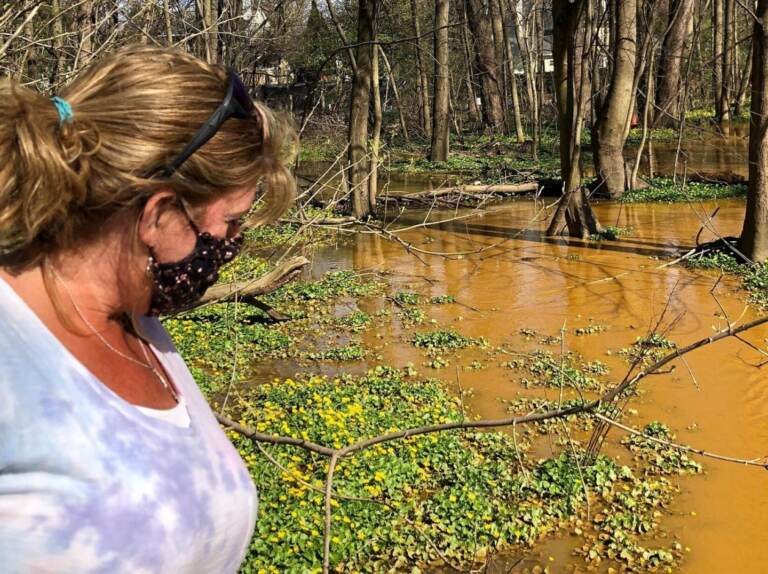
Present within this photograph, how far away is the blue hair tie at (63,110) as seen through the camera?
1160 mm

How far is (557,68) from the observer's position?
13.1 metres

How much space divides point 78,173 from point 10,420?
38 centimetres

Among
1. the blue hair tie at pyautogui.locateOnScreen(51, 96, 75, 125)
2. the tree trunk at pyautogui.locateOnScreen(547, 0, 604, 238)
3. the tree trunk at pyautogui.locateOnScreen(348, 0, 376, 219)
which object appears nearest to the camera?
the blue hair tie at pyautogui.locateOnScreen(51, 96, 75, 125)

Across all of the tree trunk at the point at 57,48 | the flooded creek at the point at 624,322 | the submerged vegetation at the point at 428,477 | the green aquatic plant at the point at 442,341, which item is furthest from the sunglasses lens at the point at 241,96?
the green aquatic plant at the point at 442,341

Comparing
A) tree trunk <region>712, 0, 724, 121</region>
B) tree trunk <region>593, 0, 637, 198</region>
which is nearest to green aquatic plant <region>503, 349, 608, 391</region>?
tree trunk <region>593, 0, 637, 198</region>

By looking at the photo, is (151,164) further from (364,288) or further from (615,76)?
(615,76)

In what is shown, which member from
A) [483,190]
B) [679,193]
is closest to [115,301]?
[483,190]

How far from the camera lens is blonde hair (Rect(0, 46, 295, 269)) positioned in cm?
112

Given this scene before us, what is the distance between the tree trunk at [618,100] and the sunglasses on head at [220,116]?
15290 millimetres

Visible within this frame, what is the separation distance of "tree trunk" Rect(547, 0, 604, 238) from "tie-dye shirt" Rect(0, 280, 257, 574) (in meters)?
11.7

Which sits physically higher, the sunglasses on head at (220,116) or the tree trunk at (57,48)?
the tree trunk at (57,48)

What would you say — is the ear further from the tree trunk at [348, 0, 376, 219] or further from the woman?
the tree trunk at [348, 0, 376, 219]

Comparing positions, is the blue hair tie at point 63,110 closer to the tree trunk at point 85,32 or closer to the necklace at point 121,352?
the necklace at point 121,352

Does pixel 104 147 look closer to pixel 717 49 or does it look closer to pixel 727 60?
pixel 727 60
